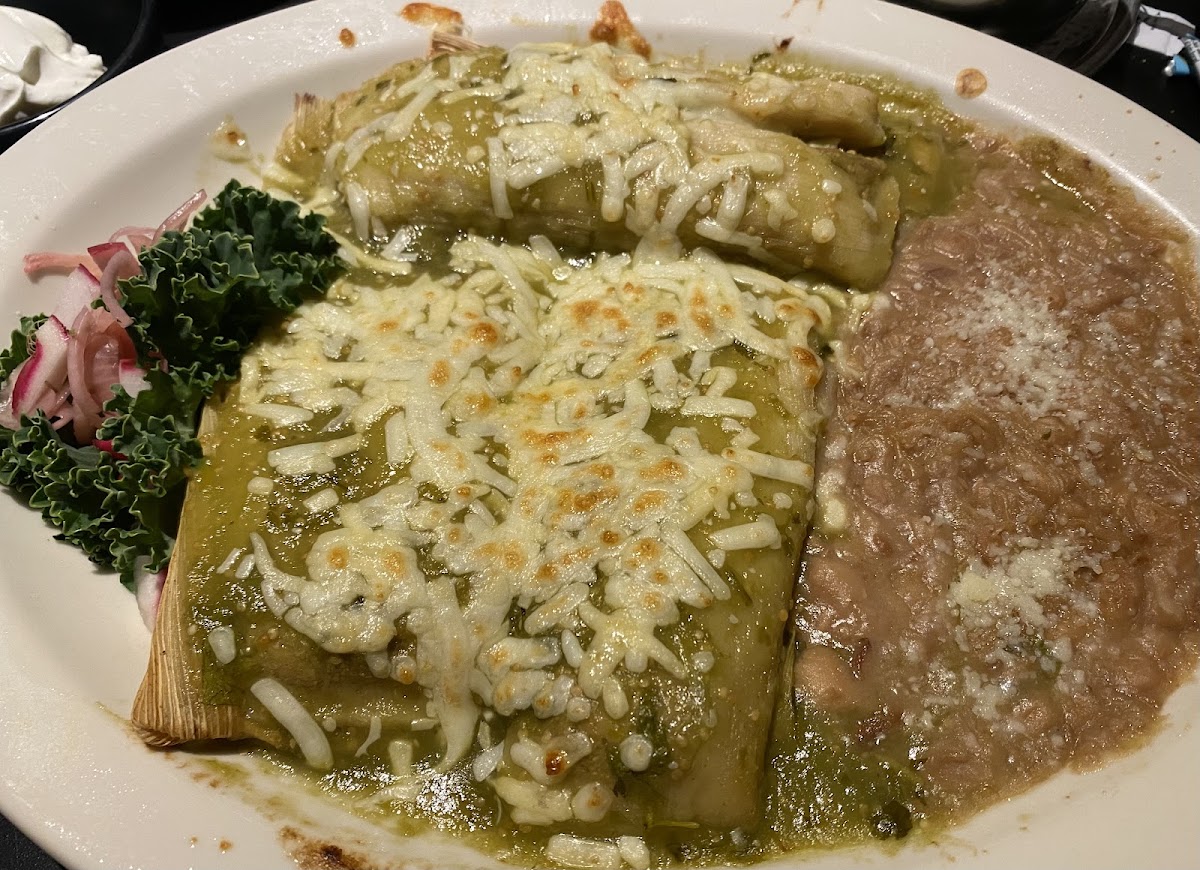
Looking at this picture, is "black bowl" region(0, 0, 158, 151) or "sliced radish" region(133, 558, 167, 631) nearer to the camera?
"sliced radish" region(133, 558, 167, 631)

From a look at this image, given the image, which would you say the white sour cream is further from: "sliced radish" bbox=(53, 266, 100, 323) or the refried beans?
the refried beans

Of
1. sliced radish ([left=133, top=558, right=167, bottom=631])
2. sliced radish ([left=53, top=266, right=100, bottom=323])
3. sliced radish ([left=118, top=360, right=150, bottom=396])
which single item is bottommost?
sliced radish ([left=133, top=558, right=167, bottom=631])

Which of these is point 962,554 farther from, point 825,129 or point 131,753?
point 131,753

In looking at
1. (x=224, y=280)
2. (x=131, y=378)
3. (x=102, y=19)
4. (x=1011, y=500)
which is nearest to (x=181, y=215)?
(x=224, y=280)

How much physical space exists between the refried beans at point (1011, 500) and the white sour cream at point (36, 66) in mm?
3309

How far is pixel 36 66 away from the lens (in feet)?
11.1

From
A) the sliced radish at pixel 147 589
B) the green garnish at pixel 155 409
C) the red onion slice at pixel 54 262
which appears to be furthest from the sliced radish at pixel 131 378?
the sliced radish at pixel 147 589

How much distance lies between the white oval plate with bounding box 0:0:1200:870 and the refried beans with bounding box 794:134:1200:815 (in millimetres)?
133

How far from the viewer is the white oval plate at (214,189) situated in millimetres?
1709

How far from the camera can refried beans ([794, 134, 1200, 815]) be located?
6.38 feet

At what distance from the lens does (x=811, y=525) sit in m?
2.17

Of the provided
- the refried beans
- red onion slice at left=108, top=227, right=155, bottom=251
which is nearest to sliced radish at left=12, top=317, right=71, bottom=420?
red onion slice at left=108, top=227, right=155, bottom=251

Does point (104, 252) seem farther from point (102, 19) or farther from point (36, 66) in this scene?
point (102, 19)

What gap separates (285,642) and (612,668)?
0.73 meters
